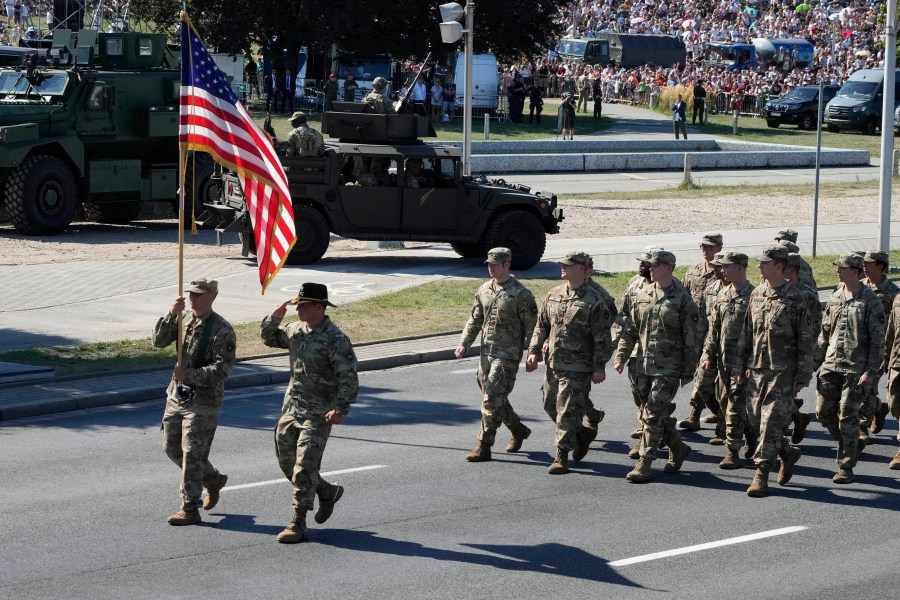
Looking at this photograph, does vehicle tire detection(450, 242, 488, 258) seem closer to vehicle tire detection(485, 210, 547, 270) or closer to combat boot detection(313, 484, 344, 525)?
vehicle tire detection(485, 210, 547, 270)

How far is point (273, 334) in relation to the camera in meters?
9.84

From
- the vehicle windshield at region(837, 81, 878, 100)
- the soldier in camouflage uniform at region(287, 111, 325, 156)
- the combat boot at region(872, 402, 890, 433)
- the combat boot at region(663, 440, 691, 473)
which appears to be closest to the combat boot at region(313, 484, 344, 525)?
the combat boot at region(663, 440, 691, 473)

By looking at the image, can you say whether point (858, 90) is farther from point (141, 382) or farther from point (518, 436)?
point (518, 436)

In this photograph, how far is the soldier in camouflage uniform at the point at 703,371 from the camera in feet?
43.1

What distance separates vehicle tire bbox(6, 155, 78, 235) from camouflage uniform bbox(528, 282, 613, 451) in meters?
15.5

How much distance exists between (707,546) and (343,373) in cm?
265

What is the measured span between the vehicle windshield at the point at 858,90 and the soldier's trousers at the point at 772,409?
4467 cm

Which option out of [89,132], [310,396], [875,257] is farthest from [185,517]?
[89,132]

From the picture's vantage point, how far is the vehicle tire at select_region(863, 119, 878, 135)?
53625 millimetres

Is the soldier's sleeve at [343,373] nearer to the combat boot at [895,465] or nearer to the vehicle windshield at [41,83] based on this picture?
the combat boot at [895,465]

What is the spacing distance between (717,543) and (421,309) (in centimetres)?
1006

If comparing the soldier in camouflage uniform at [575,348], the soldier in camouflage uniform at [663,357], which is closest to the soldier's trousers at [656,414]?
the soldier in camouflage uniform at [663,357]

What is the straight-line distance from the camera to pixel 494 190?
2291cm

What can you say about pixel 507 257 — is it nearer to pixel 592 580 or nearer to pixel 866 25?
pixel 592 580
